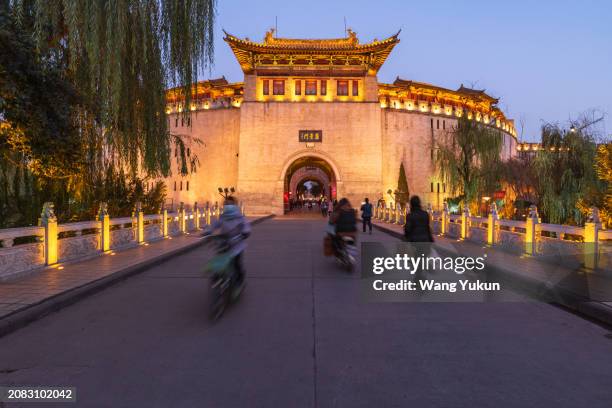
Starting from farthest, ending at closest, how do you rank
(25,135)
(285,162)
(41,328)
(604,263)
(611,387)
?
(285,162) < (604,263) < (25,135) < (41,328) < (611,387)

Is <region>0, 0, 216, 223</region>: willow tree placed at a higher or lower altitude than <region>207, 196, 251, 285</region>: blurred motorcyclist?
higher

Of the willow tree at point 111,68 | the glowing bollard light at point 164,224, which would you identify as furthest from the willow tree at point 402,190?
the willow tree at point 111,68

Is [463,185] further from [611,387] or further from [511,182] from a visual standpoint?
[611,387]

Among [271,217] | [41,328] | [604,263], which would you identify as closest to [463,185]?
[271,217]

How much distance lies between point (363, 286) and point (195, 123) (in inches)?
1471

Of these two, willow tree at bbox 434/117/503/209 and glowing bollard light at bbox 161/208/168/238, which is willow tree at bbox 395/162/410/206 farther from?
glowing bollard light at bbox 161/208/168/238

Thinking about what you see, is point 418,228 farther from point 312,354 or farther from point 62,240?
point 62,240

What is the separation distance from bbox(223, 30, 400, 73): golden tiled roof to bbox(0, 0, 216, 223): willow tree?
28.9 m

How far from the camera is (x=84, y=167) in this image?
8.91 m

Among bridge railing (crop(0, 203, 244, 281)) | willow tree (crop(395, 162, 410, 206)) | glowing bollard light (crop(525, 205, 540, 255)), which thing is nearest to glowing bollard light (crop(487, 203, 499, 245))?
glowing bollard light (crop(525, 205, 540, 255))

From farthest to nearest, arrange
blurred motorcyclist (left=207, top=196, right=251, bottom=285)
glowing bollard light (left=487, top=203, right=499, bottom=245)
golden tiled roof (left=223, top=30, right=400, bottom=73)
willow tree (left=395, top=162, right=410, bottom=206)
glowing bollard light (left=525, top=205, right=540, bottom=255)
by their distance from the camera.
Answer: willow tree (left=395, top=162, right=410, bottom=206)
golden tiled roof (left=223, top=30, right=400, bottom=73)
glowing bollard light (left=487, top=203, right=499, bottom=245)
glowing bollard light (left=525, top=205, right=540, bottom=255)
blurred motorcyclist (left=207, top=196, right=251, bottom=285)

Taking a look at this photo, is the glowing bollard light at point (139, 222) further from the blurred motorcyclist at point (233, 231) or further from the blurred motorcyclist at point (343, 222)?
the blurred motorcyclist at point (233, 231)

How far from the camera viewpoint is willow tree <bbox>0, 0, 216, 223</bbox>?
23.2 feet

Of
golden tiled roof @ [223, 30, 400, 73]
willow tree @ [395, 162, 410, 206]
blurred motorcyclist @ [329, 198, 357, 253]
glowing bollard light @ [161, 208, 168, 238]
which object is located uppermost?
golden tiled roof @ [223, 30, 400, 73]
